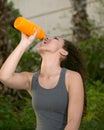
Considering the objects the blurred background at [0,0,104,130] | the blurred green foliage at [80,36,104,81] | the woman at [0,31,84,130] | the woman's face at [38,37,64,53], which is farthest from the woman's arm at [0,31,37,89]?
the blurred green foliage at [80,36,104,81]

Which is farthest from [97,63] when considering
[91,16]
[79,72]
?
[79,72]

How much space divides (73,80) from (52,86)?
18cm

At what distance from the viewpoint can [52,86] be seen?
3939 millimetres

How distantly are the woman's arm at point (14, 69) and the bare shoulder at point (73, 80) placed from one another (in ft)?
1.23

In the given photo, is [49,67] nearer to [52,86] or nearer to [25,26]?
[52,86]

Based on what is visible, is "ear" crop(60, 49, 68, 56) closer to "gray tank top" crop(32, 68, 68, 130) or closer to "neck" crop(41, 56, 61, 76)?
"neck" crop(41, 56, 61, 76)

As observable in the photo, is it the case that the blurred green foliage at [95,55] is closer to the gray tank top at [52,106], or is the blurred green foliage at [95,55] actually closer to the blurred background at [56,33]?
the blurred background at [56,33]

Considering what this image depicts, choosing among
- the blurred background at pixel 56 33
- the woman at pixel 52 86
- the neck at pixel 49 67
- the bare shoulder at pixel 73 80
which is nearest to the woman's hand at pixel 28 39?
the woman at pixel 52 86

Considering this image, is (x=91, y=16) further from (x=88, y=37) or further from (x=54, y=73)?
(x=54, y=73)

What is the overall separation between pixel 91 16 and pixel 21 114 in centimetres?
644

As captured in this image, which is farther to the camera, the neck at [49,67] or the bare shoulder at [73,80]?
the neck at [49,67]

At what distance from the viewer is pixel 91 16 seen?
1273 cm

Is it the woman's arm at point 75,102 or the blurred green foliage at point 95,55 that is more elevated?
the woman's arm at point 75,102

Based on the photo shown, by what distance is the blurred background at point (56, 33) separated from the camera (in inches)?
257
